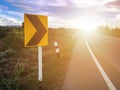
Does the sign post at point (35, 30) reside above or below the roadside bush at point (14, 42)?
above

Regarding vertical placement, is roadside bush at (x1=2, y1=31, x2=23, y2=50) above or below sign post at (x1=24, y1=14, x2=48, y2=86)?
below

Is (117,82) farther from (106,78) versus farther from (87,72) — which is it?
(87,72)

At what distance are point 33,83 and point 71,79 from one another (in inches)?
58.1

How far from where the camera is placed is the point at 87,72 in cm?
946

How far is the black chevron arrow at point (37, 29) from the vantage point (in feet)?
19.9

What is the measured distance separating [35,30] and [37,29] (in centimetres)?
7

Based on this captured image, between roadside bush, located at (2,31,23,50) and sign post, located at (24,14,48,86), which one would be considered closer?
sign post, located at (24,14,48,86)

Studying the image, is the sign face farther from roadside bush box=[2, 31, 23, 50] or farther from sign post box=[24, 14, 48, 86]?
roadside bush box=[2, 31, 23, 50]

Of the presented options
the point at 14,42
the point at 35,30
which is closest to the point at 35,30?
the point at 35,30

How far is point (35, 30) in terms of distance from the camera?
613 centimetres

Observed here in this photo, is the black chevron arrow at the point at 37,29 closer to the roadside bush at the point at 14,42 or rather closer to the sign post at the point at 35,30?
the sign post at the point at 35,30

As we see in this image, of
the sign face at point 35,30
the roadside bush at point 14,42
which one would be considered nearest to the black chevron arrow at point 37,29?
the sign face at point 35,30

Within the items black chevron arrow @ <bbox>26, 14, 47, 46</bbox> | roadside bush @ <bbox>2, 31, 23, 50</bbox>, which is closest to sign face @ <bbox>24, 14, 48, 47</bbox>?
black chevron arrow @ <bbox>26, 14, 47, 46</bbox>

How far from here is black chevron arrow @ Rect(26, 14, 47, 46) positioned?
19.9 ft
